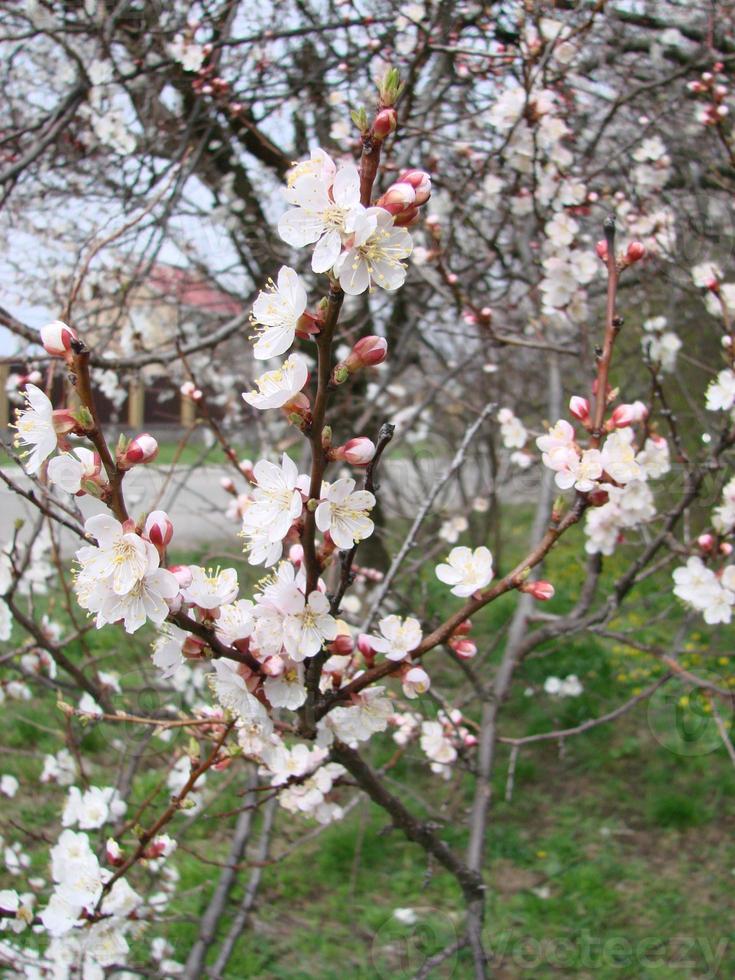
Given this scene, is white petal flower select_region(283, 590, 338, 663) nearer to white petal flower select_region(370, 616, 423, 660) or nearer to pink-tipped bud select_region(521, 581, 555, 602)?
white petal flower select_region(370, 616, 423, 660)

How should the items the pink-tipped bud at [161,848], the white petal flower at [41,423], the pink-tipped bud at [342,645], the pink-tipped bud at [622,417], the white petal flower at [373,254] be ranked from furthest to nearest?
the pink-tipped bud at [161,848] < the pink-tipped bud at [622,417] < the pink-tipped bud at [342,645] < the white petal flower at [41,423] < the white petal flower at [373,254]

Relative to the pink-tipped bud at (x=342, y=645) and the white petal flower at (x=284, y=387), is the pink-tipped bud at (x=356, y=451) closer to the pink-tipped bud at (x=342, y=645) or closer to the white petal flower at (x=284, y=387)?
the white petal flower at (x=284, y=387)

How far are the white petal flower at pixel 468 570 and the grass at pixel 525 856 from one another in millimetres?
788

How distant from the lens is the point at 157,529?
104cm

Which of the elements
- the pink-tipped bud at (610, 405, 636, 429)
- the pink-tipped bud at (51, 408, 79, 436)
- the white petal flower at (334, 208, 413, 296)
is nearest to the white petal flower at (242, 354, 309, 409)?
the white petal flower at (334, 208, 413, 296)

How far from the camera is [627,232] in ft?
12.4

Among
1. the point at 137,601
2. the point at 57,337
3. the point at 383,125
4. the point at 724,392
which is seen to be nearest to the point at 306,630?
the point at 137,601

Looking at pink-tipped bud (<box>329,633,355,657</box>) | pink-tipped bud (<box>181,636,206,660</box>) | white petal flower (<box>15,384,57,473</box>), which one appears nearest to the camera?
white petal flower (<box>15,384,57,473</box>)

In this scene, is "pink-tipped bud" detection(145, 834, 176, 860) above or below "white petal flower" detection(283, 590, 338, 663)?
below

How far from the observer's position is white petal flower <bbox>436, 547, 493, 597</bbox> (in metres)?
1.29

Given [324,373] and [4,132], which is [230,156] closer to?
[4,132]

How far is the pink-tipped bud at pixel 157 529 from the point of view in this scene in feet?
3.40

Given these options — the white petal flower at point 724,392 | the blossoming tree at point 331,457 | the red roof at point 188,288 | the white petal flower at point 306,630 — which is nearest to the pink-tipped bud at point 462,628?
the blossoming tree at point 331,457

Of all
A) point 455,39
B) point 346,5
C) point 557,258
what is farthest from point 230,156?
point 557,258
